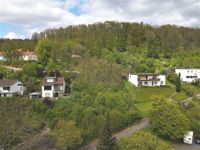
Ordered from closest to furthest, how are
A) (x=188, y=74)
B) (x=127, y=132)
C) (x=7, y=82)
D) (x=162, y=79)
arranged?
(x=127, y=132), (x=7, y=82), (x=162, y=79), (x=188, y=74)

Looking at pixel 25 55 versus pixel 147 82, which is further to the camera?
pixel 25 55

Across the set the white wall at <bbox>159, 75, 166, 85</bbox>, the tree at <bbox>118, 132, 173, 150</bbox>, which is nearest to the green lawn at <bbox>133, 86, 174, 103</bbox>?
the white wall at <bbox>159, 75, 166, 85</bbox>

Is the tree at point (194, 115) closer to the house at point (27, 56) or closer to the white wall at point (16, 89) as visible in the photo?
the white wall at point (16, 89)

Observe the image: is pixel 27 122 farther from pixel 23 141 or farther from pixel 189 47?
pixel 189 47

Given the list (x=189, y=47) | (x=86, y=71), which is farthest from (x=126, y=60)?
(x=189, y=47)

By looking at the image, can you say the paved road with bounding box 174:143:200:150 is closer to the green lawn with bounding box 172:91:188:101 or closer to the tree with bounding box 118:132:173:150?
the tree with bounding box 118:132:173:150

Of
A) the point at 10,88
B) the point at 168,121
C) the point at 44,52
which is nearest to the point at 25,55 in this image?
the point at 44,52

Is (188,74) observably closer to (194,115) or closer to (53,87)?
(194,115)

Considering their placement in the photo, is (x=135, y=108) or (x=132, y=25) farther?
(x=132, y=25)
